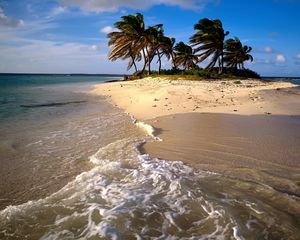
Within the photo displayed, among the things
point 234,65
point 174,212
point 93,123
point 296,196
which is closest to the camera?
point 174,212

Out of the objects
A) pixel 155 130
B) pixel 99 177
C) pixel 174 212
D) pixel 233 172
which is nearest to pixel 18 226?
pixel 99 177

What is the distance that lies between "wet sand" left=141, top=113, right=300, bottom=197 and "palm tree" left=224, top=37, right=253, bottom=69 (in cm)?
3946

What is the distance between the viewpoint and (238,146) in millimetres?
6086

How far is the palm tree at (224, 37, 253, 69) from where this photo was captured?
4581 centimetres

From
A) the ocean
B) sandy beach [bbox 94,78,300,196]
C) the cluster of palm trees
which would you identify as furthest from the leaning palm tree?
the ocean

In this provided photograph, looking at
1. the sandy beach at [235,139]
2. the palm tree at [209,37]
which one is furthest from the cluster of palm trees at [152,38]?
the sandy beach at [235,139]

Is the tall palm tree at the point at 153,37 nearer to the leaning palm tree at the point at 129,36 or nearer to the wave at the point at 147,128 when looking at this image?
the leaning palm tree at the point at 129,36

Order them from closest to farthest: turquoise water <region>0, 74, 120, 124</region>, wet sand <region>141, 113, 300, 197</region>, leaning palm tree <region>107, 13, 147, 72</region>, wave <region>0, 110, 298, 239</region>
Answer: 1. wave <region>0, 110, 298, 239</region>
2. wet sand <region>141, 113, 300, 197</region>
3. turquoise water <region>0, 74, 120, 124</region>
4. leaning palm tree <region>107, 13, 147, 72</region>

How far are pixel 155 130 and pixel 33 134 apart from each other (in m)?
3.63

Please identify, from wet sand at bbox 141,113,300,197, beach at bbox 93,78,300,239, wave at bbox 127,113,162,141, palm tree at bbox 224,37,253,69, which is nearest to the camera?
beach at bbox 93,78,300,239

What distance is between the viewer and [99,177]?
14.6ft

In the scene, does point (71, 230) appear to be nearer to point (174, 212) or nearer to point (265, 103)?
point (174, 212)

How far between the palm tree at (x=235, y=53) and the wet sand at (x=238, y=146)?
129ft

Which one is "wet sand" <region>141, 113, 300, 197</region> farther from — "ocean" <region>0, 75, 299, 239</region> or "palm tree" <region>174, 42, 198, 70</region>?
"palm tree" <region>174, 42, 198, 70</region>
